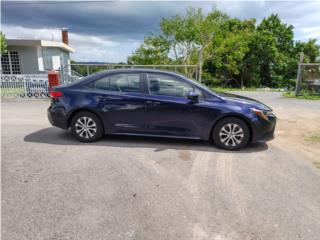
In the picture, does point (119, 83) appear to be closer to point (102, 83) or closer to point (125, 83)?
point (125, 83)

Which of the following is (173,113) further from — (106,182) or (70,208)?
(70,208)

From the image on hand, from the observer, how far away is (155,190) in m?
3.13

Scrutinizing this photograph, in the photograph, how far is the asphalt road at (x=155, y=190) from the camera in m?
2.42

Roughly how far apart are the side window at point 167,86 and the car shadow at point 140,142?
105 cm

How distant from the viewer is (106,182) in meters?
3.31

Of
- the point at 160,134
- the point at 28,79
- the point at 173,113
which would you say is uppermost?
the point at 28,79

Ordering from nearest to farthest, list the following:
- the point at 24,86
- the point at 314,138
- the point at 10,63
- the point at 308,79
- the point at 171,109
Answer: the point at 171,109, the point at 314,138, the point at 24,86, the point at 308,79, the point at 10,63

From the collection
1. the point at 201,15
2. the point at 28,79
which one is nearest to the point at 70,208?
the point at 28,79

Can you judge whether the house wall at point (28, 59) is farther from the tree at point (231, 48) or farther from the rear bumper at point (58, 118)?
the rear bumper at point (58, 118)

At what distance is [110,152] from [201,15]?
21.3m

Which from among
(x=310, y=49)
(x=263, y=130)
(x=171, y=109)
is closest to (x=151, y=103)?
(x=171, y=109)

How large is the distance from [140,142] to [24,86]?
29.2 feet

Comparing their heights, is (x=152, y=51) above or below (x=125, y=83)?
above

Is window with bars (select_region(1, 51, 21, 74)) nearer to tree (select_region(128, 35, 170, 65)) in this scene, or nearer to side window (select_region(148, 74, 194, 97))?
tree (select_region(128, 35, 170, 65))
